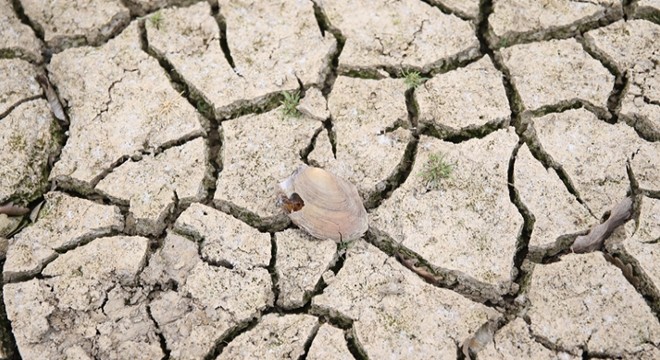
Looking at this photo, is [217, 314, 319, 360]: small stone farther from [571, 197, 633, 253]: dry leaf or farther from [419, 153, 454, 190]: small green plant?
[571, 197, 633, 253]: dry leaf

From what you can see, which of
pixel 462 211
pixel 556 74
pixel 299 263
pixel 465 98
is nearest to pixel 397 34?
pixel 465 98

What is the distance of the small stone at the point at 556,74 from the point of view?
9.45 feet

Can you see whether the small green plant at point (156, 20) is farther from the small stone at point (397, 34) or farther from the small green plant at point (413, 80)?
the small green plant at point (413, 80)

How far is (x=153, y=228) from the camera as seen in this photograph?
2.66 metres

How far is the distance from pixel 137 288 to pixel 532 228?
151 cm

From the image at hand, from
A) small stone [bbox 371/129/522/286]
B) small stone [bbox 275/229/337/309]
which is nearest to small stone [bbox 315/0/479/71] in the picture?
small stone [bbox 371/129/522/286]

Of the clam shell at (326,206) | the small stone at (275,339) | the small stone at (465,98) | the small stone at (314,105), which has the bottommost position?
the small stone at (275,339)

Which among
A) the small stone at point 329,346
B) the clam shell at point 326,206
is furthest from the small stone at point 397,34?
the small stone at point 329,346

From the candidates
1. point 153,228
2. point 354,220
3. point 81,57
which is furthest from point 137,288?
point 81,57

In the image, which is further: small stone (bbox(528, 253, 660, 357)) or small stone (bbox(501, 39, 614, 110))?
small stone (bbox(501, 39, 614, 110))

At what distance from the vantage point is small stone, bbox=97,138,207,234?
8.76 ft

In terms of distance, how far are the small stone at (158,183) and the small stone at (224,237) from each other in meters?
0.08

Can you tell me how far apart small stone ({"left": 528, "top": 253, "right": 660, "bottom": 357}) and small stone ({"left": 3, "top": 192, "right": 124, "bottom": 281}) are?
162 cm

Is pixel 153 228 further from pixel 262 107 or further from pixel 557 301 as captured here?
pixel 557 301
